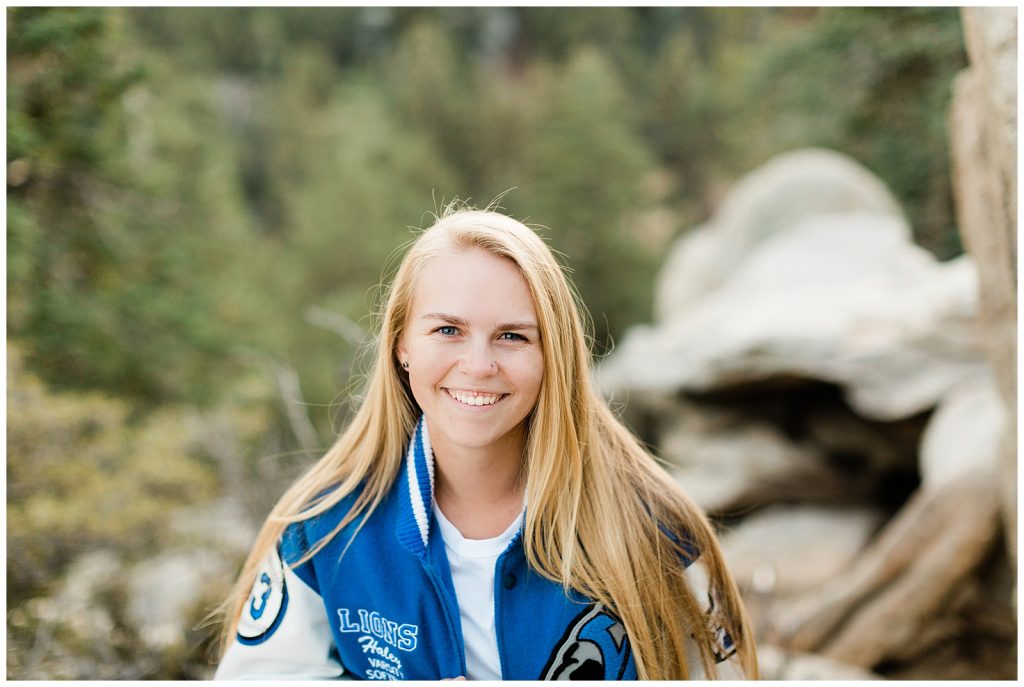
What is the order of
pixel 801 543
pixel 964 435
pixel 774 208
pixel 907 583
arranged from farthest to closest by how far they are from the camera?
pixel 774 208
pixel 801 543
pixel 964 435
pixel 907 583

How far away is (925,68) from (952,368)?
143 inches

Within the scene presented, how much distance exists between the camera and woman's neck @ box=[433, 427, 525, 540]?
1354 millimetres

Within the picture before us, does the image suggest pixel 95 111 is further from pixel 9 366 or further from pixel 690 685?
pixel 690 685

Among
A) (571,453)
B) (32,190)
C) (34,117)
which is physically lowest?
(571,453)

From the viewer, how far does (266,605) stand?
1342 mm

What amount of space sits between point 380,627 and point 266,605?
19 cm

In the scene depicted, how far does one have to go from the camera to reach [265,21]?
1764cm

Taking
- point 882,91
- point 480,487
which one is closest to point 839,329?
point 882,91

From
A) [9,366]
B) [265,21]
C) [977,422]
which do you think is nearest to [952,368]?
[977,422]

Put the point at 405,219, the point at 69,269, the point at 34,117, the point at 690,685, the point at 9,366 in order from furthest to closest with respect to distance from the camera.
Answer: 1. the point at 405,219
2. the point at 69,269
3. the point at 34,117
4. the point at 9,366
5. the point at 690,685

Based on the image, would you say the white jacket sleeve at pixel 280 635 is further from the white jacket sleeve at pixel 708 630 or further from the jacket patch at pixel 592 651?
the white jacket sleeve at pixel 708 630

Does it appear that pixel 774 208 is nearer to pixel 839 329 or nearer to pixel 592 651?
pixel 839 329

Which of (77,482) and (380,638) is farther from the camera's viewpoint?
(77,482)

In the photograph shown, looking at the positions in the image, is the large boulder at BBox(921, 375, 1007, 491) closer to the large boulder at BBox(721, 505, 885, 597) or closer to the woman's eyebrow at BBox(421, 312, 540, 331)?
the large boulder at BBox(721, 505, 885, 597)
